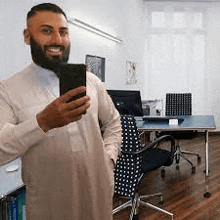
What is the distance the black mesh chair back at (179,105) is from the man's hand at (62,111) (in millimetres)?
3980

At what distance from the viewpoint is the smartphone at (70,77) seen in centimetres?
102

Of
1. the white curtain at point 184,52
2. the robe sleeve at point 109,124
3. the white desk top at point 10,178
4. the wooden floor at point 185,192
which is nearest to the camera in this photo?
the robe sleeve at point 109,124

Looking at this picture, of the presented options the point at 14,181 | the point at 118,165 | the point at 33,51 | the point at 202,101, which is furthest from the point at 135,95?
the point at 202,101

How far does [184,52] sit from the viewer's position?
7305mm

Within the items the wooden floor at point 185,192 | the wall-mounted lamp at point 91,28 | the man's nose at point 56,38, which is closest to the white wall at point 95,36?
the wall-mounted lamp at point 91,28

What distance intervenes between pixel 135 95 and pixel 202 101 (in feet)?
14.1

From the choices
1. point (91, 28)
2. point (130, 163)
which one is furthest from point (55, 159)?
point (91, 28)

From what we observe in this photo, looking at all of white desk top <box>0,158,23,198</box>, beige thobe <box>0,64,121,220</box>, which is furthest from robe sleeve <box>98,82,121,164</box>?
white desk top <box>0,158,23,198</box>

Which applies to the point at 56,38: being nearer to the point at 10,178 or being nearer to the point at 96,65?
the point at 10,178

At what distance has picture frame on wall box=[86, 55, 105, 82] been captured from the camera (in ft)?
14.3

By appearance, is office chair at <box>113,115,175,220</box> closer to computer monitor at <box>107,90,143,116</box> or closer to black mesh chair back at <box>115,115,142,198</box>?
black mesh chair back at <box>115,115,142,198</box>

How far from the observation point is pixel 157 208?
2.88 m

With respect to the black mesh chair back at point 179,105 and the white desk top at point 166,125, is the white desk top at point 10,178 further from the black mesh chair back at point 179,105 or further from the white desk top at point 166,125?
the black mesh chair back at point 179,105

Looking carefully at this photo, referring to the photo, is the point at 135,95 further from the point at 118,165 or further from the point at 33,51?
the point at 33,51
